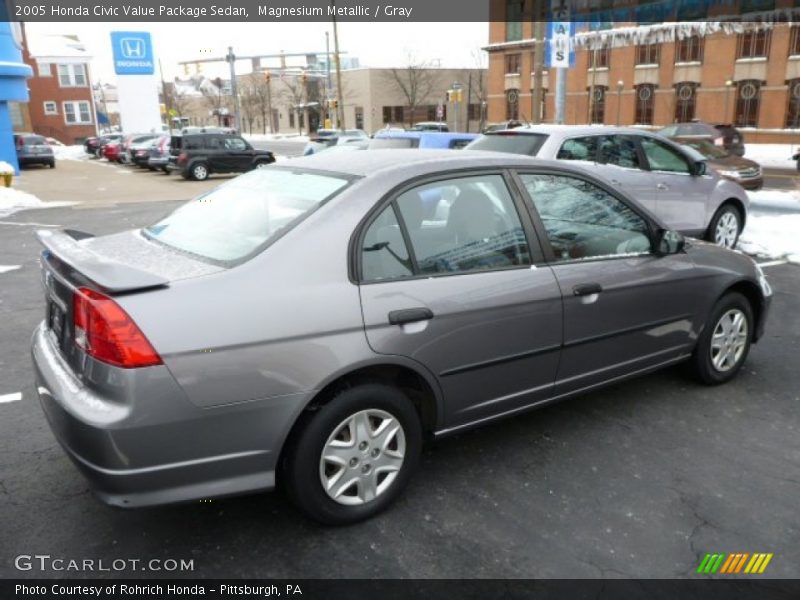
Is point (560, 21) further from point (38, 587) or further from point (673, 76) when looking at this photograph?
point (673, 76)

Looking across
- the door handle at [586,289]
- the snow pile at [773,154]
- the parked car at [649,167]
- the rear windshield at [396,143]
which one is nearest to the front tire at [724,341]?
the door handle at [586,289]

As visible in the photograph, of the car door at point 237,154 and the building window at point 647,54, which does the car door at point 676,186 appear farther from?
the building window at point 647,54

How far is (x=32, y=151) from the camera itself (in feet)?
94.8

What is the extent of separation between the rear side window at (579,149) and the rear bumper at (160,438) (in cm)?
561

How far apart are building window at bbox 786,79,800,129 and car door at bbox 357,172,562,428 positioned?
129 ft

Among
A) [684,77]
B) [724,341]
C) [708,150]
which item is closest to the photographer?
[724,341]

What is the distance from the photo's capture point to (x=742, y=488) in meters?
3.31

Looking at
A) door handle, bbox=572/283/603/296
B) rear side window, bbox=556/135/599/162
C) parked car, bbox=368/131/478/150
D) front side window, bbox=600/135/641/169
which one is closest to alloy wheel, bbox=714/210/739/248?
front side window, bbox=600/135/641/169

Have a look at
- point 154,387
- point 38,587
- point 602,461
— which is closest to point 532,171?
point 602,461

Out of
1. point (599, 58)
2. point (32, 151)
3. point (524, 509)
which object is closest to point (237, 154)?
point (32, 151)

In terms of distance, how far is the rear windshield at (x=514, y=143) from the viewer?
7.39 metres

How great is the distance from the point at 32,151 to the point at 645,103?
116 ft

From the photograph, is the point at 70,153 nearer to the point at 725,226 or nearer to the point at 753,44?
the point at 753,44

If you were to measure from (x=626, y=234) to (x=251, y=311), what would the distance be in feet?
7.76
